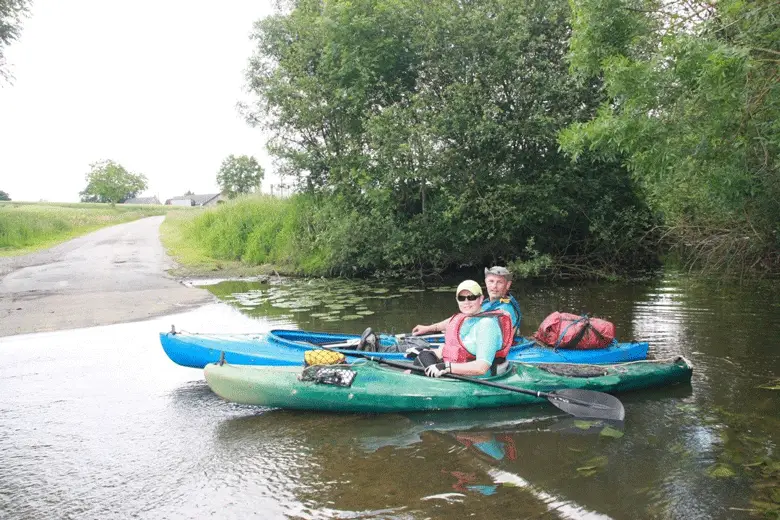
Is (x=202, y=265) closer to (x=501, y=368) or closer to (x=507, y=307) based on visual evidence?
(x=507, y=307)

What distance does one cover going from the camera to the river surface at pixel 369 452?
12.0 ft

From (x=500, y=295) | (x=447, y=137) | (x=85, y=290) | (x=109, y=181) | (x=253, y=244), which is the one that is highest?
(x=109, y=181)

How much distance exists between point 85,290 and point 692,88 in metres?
11.6

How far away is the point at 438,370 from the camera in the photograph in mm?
5270

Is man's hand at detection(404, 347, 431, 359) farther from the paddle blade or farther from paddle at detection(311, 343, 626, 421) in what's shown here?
the paddle blade

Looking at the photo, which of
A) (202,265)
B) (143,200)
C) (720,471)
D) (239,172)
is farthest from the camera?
(143,200)

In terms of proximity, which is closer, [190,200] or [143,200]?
[190,200]

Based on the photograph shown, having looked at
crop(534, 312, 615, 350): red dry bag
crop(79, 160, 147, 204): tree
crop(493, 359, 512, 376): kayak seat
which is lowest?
crop(493, 359, 512, 376): kayak seat

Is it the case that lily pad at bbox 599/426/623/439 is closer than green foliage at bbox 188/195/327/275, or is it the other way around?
lily pad at bbox 599/426/623/439

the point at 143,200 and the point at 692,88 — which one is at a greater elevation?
the point at 143,200

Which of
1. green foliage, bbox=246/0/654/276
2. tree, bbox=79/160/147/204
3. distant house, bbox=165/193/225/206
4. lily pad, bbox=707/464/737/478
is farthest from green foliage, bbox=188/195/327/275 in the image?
distant house, bbox=165/193/225/206

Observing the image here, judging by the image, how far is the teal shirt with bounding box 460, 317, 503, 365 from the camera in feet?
16.9

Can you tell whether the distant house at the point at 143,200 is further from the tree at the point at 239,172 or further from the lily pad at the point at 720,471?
the lily pad at the point at 720,471

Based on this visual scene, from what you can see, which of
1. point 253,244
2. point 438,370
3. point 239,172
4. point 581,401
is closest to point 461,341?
point 438,370
